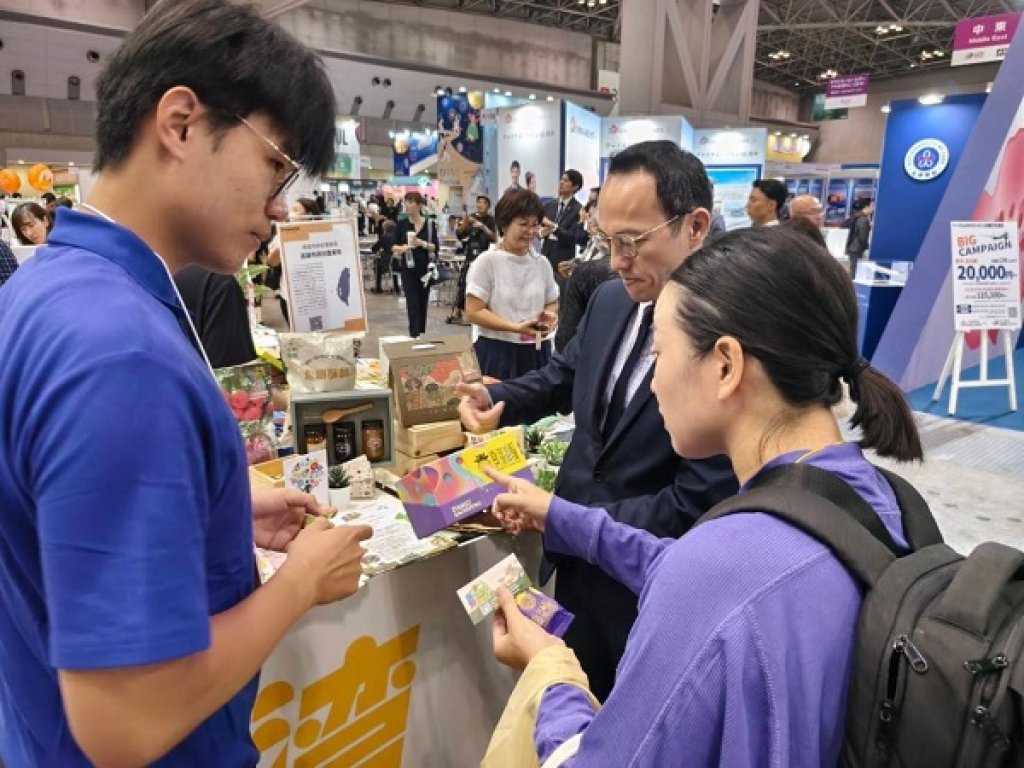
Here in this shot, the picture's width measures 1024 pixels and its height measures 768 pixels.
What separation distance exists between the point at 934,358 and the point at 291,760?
6.73 m

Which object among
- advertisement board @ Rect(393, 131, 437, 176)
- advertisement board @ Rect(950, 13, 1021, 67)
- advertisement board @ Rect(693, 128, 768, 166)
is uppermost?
advertisement board @ Rect(950, 13, 1021, 67)

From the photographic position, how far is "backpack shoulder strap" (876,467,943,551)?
2.66ft

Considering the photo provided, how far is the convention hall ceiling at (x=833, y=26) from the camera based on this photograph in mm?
19312

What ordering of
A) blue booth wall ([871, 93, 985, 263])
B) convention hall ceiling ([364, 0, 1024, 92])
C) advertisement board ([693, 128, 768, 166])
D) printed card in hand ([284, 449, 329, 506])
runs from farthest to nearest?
convention hall ceiling ([364, 0, 1024, 92]) → advertisement board ([693, 128, 768, 166]) → blue booth wall ([871, 93, 985, 263]) → printed card in hand ([284, 449, 329, 506])

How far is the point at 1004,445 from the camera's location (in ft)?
16.4

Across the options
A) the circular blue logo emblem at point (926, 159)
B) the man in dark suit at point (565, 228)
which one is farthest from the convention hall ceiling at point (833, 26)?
the man in dark suit at point (565, 228)

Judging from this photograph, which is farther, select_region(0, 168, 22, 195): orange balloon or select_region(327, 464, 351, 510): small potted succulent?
select_region(0, 168, 22, 195): orange balloon

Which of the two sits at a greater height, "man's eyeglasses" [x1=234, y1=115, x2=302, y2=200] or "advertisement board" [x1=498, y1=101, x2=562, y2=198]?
"advertisement board" [x1=498, y1=101, x2=562, y2=198]

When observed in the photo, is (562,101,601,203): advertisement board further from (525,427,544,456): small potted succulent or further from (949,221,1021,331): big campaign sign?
(525,427,544,456): small potted succulent

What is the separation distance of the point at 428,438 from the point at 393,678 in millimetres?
678

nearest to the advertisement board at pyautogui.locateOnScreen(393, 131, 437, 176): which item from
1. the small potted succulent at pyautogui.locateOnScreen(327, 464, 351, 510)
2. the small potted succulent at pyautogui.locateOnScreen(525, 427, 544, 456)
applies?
the small potted succulent at pyautogui.locateOnScreen(525, 427, 544, 456)

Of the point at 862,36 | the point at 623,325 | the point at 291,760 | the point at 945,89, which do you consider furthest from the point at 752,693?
the point at 945,89

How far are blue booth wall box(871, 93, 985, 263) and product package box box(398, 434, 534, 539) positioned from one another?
11.2m

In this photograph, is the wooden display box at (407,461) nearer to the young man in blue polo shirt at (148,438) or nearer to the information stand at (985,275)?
the young man in blue polo shirt at (148,438)
